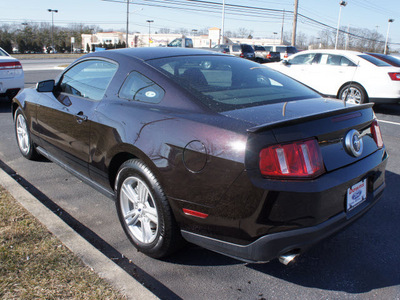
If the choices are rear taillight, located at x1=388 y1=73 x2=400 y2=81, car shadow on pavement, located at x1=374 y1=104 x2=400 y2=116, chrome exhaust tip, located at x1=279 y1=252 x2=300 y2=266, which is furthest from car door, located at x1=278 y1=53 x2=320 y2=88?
chrome exhaust tip, located at x1=279 y1=252 x2=300 y2=266

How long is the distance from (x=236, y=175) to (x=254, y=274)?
925mm

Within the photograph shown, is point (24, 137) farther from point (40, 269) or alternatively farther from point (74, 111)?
point (40, 269)

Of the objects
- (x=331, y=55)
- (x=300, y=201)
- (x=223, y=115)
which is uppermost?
(x=331, y=55)

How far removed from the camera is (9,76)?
905 centimetres

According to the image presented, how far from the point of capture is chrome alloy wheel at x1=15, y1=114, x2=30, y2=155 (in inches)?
197

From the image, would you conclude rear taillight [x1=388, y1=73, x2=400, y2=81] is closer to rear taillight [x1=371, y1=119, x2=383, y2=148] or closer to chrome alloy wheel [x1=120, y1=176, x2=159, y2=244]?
rear taillight [x1=371, y1=119, x2=383, y2=148]

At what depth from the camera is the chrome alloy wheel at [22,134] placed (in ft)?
16.4

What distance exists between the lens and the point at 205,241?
2471 millimetres

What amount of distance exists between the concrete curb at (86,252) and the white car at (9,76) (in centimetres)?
610

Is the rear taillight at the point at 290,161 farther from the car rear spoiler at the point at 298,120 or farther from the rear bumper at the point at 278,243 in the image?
the rear bumper at the point at 278,243

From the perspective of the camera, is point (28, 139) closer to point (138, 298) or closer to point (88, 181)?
point (88, 181)

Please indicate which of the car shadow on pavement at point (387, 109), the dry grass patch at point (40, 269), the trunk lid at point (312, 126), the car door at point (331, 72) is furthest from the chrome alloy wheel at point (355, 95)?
the dry grass patch at point (40, 269)

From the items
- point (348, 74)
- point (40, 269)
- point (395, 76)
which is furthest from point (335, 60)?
point (40, 269)

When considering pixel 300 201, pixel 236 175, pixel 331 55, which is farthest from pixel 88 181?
pixel 331 55
